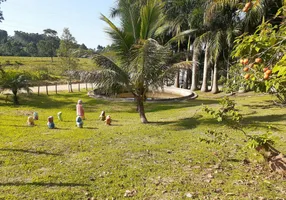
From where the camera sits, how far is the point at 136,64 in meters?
8.37

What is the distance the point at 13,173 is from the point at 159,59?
230 inches

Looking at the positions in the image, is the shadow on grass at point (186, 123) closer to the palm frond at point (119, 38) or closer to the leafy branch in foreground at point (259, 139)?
the palm frond at point (119, 38)

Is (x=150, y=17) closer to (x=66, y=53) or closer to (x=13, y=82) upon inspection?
(x=13, y=82)

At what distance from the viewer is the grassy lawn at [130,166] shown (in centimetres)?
389

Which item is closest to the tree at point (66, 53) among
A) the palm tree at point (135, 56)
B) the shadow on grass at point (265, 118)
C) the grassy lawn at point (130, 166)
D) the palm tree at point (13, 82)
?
the palm tree at point (13, 82)

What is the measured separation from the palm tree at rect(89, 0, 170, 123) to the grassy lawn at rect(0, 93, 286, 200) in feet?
6.27

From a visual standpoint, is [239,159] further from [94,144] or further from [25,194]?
[25,194]

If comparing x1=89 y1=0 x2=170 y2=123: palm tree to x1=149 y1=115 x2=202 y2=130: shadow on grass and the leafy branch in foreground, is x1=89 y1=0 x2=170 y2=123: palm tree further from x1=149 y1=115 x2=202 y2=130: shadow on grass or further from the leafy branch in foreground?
the leafy branch in foreground

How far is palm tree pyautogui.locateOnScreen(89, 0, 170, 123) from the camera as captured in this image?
831 cm

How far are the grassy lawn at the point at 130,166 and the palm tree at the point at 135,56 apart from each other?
1910mm

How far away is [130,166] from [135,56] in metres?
4.71

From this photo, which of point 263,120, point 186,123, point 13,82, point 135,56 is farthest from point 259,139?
point 13,82

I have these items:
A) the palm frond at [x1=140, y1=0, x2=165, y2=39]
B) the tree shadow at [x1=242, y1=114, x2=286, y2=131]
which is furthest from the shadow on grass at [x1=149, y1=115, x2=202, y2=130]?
the palm frond at [x1=140, y1=0, x2=165, y2=39]

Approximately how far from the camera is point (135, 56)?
28.1 ft
